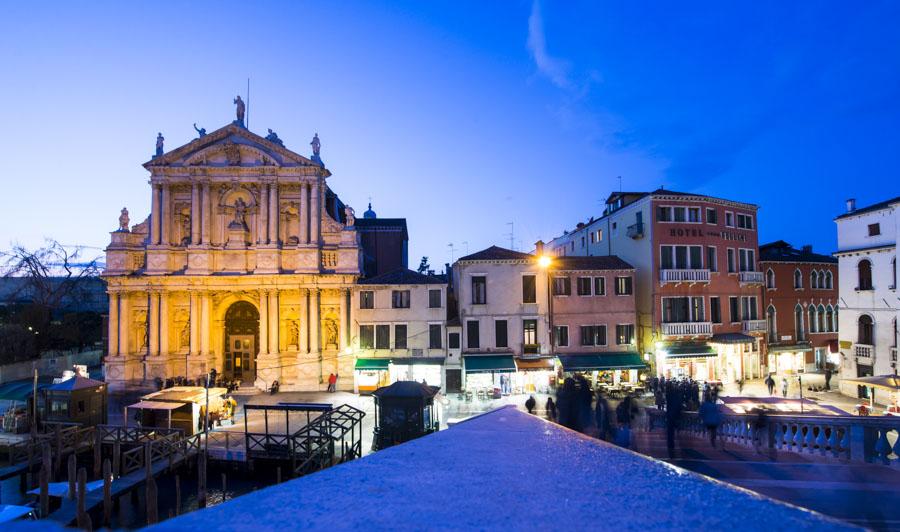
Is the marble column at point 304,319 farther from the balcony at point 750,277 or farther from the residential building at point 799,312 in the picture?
the residential building at point 799,312

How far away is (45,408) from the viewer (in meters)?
20.5

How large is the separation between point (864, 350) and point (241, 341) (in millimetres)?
36608

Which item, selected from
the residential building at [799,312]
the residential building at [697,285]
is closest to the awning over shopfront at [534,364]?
the residential building at [697,285]

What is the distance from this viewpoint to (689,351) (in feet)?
86.4

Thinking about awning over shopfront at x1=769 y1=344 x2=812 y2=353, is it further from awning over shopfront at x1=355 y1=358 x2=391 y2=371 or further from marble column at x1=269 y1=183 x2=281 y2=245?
marble column at x1=269 y1=183 x2=281 y2=245

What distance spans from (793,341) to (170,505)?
35374mm

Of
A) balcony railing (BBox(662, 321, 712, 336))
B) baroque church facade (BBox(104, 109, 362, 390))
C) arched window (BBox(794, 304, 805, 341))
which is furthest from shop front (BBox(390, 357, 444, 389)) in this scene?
arched window (BBox(794, 304, 805, 341))

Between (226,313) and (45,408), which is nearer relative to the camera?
(45,408)

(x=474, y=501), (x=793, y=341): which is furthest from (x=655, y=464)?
(x=793, y=341)

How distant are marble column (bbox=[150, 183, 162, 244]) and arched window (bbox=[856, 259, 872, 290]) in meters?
41.5

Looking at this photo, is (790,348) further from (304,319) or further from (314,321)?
(304,319)

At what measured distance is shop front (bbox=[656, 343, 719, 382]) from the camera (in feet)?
86.1

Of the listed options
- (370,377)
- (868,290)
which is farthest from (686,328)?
(370,377)

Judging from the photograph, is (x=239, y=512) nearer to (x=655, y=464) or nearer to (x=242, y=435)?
(x=655, y=464)
